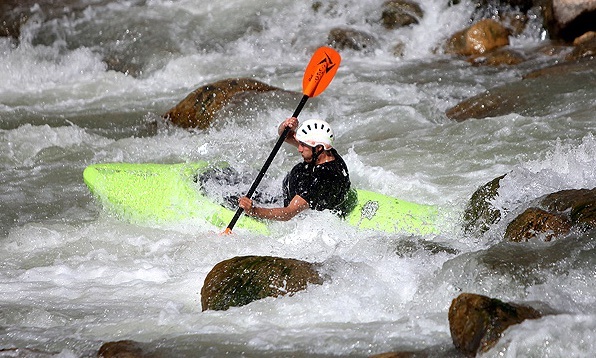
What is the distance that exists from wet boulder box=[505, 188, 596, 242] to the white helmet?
4.07ft

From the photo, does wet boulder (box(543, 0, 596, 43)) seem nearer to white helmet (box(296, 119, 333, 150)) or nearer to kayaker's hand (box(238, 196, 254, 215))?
white helmet (box(296, 119, 333, 150))

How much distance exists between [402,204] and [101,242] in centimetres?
189

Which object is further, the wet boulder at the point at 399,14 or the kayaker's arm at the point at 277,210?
the wet boulder at the point at 399,14

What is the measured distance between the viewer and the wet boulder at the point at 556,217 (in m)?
4.37

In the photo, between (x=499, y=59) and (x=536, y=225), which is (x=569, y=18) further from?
(x=536, y=225)

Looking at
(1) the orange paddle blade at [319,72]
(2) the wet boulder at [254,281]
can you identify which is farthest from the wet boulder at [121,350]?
(1) the orange paddle blade at [319,72]

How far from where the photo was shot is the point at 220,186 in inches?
232

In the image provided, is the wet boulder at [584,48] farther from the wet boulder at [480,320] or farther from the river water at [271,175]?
the wet boulder at [480,320]

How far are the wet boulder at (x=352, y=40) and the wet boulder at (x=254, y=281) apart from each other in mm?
6527

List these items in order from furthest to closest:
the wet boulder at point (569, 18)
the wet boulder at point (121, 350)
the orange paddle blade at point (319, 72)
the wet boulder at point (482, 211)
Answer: the wet boulder at point (569, 18) → the orange paddle blade at point (319, 72) → the wet boulder at point (482, 211) → the wet boulder at point (121, 350)

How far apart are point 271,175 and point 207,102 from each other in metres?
1.66

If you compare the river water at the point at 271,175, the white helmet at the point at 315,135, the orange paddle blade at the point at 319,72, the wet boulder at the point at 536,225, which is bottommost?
the river water at the point at 271,175

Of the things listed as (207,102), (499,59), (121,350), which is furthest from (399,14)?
(121,350)

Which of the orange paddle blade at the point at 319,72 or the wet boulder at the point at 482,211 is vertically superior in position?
the orange paddle blade at the point at 319,72
